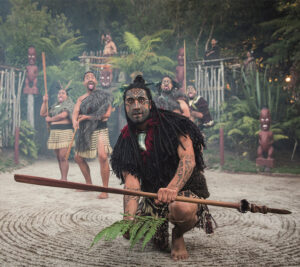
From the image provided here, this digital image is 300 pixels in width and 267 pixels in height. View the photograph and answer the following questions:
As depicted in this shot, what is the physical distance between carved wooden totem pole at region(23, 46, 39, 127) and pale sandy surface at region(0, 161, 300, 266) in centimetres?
523

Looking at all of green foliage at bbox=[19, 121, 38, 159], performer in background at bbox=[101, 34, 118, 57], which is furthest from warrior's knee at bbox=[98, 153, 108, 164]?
performer in background at bbox=[101, 34, 118, 57]

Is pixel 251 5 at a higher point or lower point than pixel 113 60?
higher

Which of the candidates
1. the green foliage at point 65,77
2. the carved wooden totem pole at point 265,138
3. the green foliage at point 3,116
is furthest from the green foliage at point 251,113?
the green foliage at point 3,116

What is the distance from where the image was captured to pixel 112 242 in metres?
2.73

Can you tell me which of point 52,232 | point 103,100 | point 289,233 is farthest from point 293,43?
point 52,232

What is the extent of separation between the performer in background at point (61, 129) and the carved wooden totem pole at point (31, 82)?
3788mm

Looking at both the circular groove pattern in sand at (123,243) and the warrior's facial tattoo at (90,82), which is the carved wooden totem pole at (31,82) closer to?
the warrior's facial tattoo at (90,82)

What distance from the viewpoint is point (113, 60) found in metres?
10.5

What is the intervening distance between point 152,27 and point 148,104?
1018 cm

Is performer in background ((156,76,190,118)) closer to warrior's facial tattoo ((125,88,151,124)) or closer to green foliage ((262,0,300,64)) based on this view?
green foliage ((262,0,300,64))

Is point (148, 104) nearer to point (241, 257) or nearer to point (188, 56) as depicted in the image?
point (241, 257)

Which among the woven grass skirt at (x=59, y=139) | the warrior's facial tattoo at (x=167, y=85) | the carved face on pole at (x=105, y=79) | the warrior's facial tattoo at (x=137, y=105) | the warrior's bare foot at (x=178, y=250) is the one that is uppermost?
the carved face on pole at (x=105, y=79)

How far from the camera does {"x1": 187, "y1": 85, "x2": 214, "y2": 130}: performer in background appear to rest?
25.3ft

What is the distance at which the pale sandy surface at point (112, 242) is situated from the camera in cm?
231
